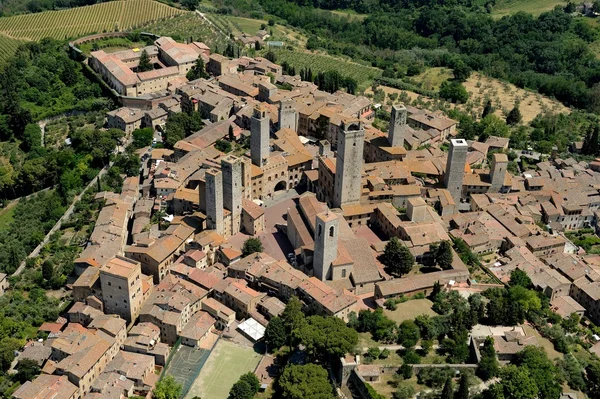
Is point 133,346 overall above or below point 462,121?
below

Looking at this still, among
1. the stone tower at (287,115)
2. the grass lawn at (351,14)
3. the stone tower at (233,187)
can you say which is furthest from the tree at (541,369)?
the grass lawn at (351,14)

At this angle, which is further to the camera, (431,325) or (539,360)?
(431,325)

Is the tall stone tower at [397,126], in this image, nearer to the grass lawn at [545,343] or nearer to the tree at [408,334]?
the grass lawn at [545,343]

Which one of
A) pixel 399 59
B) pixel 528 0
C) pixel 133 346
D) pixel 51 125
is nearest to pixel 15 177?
pixel 51 125

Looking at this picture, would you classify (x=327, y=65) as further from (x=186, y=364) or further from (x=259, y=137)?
(x=186, y=364)

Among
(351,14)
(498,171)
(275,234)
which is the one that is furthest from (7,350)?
(351,14)

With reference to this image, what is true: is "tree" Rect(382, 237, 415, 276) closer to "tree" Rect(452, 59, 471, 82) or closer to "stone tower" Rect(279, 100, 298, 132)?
"stone tower" Rect(279, 100, 298, 132)

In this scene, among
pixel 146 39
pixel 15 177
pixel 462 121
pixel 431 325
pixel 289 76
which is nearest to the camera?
pixel 431 325

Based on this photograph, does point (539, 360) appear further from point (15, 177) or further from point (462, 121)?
point (15, 177)
